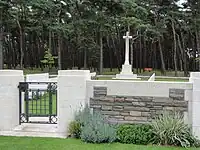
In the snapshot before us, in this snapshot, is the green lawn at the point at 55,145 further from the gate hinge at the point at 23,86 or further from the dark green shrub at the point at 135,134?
the gate hinge at the point at 23,86

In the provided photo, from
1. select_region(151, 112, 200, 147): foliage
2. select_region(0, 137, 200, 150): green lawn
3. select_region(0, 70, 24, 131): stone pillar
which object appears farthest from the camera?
select_region(0, 70, 24, 131): stone pillar

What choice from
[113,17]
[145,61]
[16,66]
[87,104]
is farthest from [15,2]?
[87,104]

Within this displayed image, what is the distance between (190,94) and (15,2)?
20.3 m

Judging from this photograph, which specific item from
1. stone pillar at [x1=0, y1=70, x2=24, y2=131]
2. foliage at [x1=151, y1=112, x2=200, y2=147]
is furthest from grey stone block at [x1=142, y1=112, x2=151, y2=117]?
stone pillar at [x1=0, y1=70, x2=24, y2=131]

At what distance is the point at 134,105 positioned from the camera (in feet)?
19.4

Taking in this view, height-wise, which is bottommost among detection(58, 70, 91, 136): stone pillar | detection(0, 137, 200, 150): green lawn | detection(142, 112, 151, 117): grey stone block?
detection(0, 137, 200, 150): green lawn

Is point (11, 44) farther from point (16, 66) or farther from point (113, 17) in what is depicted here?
point (113, 17)

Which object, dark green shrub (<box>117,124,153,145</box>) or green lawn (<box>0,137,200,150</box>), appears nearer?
green lawn (<box>0,137,200,150</box>)

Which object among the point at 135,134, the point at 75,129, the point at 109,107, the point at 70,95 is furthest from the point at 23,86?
the point at 135,134

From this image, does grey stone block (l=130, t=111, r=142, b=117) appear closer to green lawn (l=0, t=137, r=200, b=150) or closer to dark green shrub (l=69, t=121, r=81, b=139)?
green lawn (l=0, t=137, r=200, b=150)

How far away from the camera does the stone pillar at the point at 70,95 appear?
6.05m

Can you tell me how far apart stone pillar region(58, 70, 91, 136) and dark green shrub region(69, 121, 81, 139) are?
0.20 meters

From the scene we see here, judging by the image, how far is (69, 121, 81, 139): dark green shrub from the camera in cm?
585

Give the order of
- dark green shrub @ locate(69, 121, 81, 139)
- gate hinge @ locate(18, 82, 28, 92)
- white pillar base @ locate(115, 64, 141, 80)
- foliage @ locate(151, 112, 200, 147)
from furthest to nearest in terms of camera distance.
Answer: white pillar base @ locate(115, 64, 141, 80), gate hinge @ locate(18, 82, 28, 92), dark green shrub @ locate(69, 121, 81, 139), foliage @ locate(151, 112, 200, 147)
